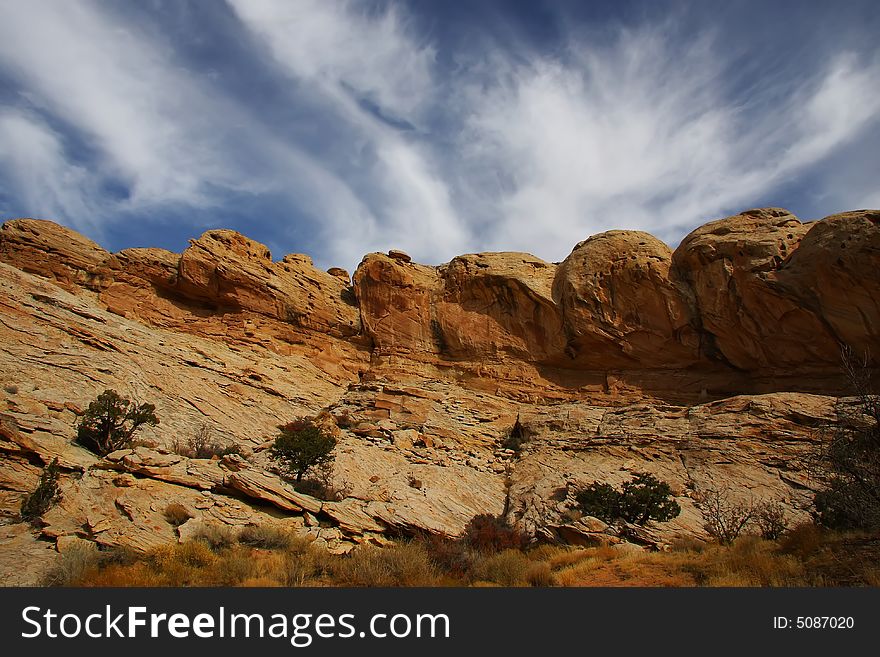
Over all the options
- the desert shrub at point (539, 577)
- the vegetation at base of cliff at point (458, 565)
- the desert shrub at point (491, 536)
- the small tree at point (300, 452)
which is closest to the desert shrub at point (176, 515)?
the vegetation at base of cliff at point (458, 565)

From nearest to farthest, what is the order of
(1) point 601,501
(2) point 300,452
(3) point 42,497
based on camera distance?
(3) point 42,497
(2) point 300,452
(1) point 601,501

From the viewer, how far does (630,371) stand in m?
32.6

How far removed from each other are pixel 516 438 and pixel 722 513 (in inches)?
456

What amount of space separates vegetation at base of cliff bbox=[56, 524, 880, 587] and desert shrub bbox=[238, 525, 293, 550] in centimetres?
2

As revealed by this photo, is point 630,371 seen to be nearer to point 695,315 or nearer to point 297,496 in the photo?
point 695,315

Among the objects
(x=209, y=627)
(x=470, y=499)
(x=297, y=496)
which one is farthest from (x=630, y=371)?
(x=209, y=627)

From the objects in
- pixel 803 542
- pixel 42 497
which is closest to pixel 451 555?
pixel 803 542

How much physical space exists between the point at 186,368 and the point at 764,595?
24557 mm

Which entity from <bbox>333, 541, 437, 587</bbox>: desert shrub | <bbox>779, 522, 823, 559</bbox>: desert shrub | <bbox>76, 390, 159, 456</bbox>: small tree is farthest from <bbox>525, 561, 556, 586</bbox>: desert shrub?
<bbox>76, 390, 159, 456</bbox>: small tree

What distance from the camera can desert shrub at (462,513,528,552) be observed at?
14.7 meters

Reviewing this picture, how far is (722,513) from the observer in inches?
681

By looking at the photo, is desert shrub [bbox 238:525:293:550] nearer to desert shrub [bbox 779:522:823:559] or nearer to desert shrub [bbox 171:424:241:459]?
desert shrub [bbox 171:424:241:459]

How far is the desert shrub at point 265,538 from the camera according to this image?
36.9 feet

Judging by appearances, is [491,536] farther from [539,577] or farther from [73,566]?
[73,566]
